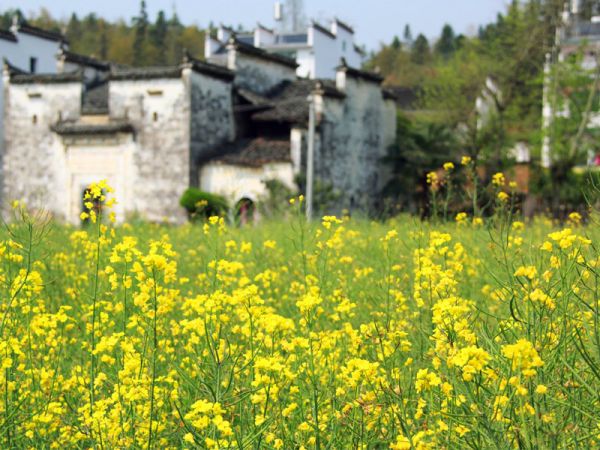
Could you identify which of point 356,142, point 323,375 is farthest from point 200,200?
point 323,375

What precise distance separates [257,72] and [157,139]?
12.2 ft

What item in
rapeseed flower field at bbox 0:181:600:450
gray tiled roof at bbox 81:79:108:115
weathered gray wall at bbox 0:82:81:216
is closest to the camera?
rapeseed flower field at bbox 0:181:600:450

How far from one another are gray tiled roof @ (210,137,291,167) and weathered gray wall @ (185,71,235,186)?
0.38m

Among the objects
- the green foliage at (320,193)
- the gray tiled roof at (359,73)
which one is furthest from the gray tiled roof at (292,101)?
the green foliage at (320,193)

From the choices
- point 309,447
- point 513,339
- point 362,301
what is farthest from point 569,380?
point 362,301

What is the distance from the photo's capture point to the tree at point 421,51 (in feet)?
254

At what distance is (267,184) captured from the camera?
2245 cm

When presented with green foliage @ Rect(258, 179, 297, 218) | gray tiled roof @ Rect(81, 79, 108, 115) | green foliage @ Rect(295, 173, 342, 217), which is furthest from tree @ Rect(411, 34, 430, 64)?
green foliage @ Rect(258, 179, 297, 218)

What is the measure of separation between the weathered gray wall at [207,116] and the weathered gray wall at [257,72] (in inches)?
24.4

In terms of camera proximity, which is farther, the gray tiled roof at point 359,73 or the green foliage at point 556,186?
the gray tiled roof at point 359,73

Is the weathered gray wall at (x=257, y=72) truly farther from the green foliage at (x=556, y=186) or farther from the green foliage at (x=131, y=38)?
the green foliage at (x=131, y=38)

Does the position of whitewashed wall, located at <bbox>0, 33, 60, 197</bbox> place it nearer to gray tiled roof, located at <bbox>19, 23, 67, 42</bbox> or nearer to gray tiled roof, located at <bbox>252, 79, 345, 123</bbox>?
gray tiled roof, located at <bbox>19, 23, 67, 42</bbox>

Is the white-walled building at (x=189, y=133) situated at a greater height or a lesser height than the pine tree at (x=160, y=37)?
lesser

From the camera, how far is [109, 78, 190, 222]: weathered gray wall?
2367 centimetres
